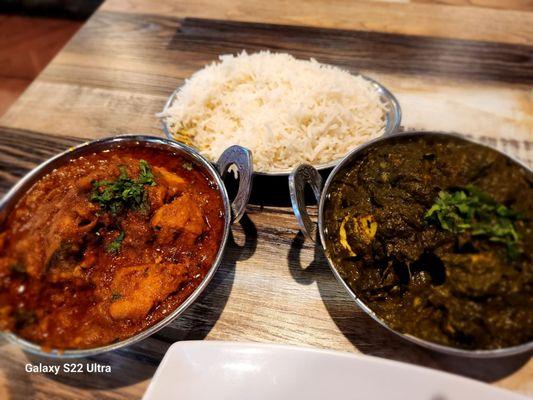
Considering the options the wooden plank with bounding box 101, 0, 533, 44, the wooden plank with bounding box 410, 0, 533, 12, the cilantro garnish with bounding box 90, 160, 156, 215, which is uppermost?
the wooden plank with bounding box 410, 0, 533, 12

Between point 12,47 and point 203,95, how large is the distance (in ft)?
15.0

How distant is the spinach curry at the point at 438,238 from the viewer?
131 cm

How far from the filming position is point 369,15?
317 cm

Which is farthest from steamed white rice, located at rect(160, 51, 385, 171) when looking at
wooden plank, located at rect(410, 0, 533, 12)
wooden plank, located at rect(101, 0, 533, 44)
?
wooden plank, located at rect(410, 0, 533, 12)

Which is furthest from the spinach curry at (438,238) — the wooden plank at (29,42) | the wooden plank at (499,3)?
the wooden plank at (29,42)

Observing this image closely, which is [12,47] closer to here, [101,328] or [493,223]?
[101,328]

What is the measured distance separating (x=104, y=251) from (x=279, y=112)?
1.19 m

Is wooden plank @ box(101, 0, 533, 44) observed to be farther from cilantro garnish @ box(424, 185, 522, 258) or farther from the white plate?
the white plate

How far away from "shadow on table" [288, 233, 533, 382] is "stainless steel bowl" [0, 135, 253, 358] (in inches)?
16.5

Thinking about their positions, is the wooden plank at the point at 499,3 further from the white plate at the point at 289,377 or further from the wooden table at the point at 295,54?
the white plate at the point at 289,377

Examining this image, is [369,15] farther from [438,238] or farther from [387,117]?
[438,238]

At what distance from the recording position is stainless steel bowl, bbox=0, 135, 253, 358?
1.38 metres

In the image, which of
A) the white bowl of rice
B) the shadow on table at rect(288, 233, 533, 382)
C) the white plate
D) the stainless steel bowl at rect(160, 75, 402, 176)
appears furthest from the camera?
the white bowl of rice

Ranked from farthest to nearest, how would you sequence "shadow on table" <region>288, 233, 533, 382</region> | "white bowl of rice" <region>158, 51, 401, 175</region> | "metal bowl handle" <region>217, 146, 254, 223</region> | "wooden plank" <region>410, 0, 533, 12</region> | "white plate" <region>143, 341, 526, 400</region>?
"wooden plank" <region>410, 0, 533, 12</region>, "white bowl of rice" <region>158, 51, 401, 175</region>, "metal bowl handle" <region>217, 146, 254, 223</region>, "shadow on table" <region>288, 233, 533, 382</region>, "white plate" <region>143, 341, 526, 400</region>
